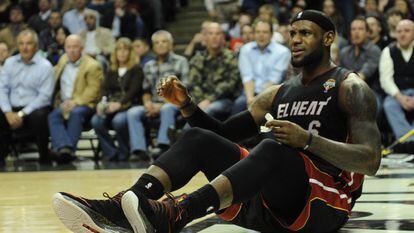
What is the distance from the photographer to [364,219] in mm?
4891

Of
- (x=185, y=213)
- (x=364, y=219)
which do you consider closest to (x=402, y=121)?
(x=364, y=219)

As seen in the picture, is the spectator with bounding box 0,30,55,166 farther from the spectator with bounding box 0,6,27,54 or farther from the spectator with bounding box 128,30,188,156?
the spectator with bounding box 0,6,27,54

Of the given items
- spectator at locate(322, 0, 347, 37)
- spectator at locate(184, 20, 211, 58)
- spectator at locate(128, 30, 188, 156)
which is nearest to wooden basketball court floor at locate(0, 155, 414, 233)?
spectator at locate(128, 30, 188, 156)

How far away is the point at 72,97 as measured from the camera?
10.8m

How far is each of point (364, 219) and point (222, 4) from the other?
9.37m

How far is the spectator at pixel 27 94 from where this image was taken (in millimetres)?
10531

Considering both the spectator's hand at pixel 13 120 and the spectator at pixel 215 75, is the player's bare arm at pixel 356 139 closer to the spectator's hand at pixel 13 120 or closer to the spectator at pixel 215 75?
the spectator at pixel 215 75

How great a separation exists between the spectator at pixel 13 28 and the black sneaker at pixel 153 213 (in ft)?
32.9

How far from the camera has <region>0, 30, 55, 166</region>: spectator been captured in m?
10.5

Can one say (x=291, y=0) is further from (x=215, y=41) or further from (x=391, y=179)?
(x=391, y=179)

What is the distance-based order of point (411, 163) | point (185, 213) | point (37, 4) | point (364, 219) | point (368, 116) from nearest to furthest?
1. point (185, 213)
2. point (368, 116)
3. point (364, 219)
4. point (411, 163)
5. point (37, 4)

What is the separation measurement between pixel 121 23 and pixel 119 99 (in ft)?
10.9

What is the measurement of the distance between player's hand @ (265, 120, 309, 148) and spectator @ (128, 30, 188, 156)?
6281 millimetres

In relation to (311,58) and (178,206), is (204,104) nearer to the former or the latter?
(311,58)
